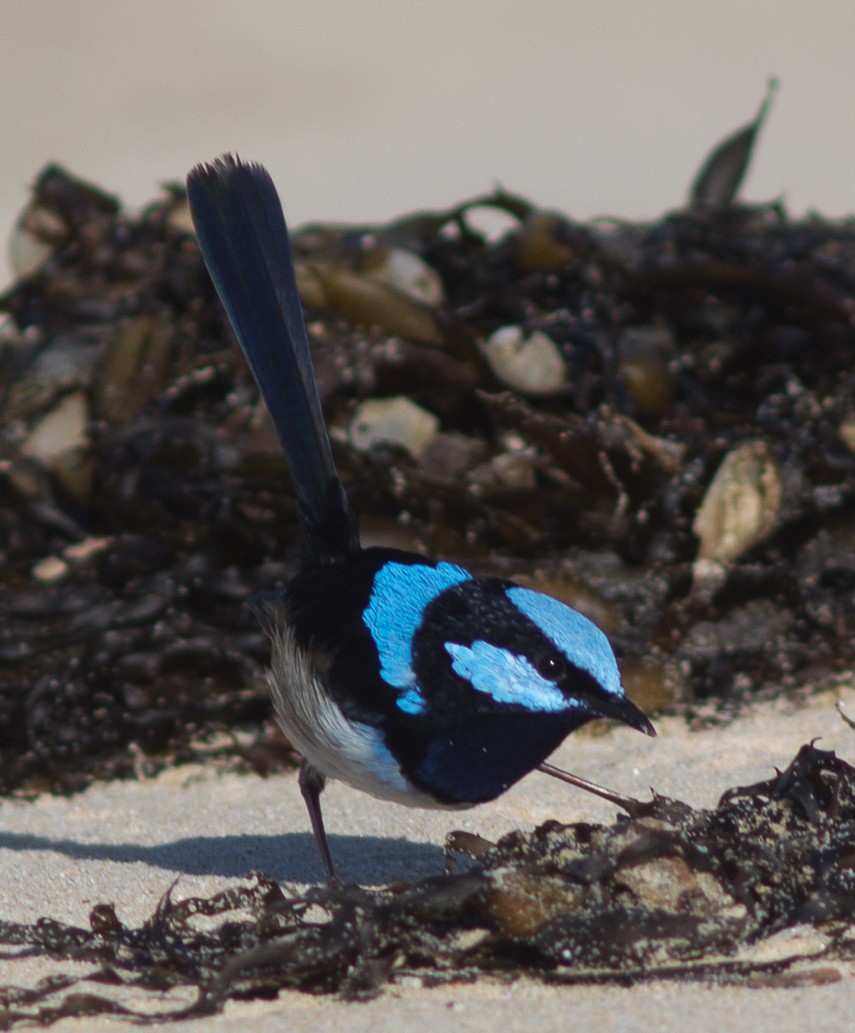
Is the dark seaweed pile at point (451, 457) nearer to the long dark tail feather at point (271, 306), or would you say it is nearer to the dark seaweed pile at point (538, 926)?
the long dark tail feather at point (271, 306)

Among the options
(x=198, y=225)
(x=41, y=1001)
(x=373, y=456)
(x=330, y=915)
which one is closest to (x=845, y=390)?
(x=373, y=456)

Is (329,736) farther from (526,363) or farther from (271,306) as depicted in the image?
(526,363)

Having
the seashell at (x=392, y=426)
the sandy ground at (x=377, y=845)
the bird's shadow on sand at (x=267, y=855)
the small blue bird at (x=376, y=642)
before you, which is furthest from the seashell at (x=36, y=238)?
the bird's shadow on sand at (x=267, y=855)

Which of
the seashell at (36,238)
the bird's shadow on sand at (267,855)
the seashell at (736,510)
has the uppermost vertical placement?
the seashell at (36,238)

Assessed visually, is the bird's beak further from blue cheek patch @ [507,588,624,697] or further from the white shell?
the white shell

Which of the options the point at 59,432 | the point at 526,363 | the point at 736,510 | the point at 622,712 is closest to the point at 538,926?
the point at 622,712

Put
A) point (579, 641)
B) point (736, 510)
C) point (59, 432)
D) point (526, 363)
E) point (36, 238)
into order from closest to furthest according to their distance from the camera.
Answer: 1. point (579, 641)
2. point (736, 510)
3. point (526, 363)
4. point (59, 432)
5. point (36, 238)

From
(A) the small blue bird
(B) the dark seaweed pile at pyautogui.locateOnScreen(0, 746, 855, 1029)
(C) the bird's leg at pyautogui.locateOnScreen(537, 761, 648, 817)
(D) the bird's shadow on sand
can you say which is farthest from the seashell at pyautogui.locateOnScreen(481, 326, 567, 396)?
(B) the dark seaweed pile at pyautogui.locateOnScreen(0, 746, 855, 1029)
